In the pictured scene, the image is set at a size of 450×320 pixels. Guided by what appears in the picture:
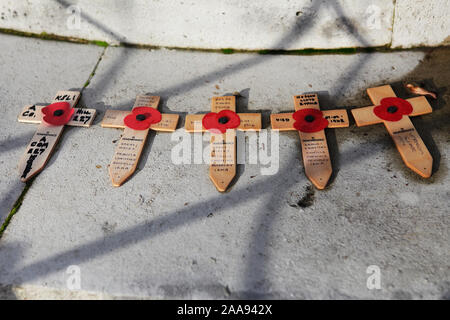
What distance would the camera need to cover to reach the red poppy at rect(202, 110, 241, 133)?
6.14 feet

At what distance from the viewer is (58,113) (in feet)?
6.48

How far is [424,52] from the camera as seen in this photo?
2.20 m

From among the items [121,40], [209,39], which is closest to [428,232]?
[209,39]

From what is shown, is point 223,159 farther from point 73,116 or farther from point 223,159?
point 73,116

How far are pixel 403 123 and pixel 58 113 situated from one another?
1.81m

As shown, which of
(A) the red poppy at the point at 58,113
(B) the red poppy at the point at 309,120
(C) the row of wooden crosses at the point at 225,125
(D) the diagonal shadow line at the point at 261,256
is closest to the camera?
(D) the diagonal shadow line at the point at 261,256

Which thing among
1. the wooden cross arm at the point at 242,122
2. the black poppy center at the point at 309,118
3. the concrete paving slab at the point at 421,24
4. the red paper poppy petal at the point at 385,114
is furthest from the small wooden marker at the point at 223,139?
the concrete paving slab at the point at 421,24

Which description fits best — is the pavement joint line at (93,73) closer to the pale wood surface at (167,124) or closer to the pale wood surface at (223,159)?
the pale wood surface at (167,124)

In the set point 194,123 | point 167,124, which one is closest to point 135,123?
point 167,124

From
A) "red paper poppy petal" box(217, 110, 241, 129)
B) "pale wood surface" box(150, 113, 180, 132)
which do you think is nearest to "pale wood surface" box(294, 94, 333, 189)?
"red paper poppy petal" box(217, 110, 241, 129)

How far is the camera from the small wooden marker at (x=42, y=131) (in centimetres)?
177

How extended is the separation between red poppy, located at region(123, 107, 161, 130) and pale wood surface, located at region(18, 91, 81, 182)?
0.37m

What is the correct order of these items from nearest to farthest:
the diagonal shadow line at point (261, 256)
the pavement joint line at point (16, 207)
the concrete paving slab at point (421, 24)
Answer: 1. the diagonal shadow line at point (261, 256)
2. the pavement joint line at point (16, 207)
3. the concrete paving slab at point (421, 24)

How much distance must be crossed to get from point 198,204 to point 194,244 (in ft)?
0.65
